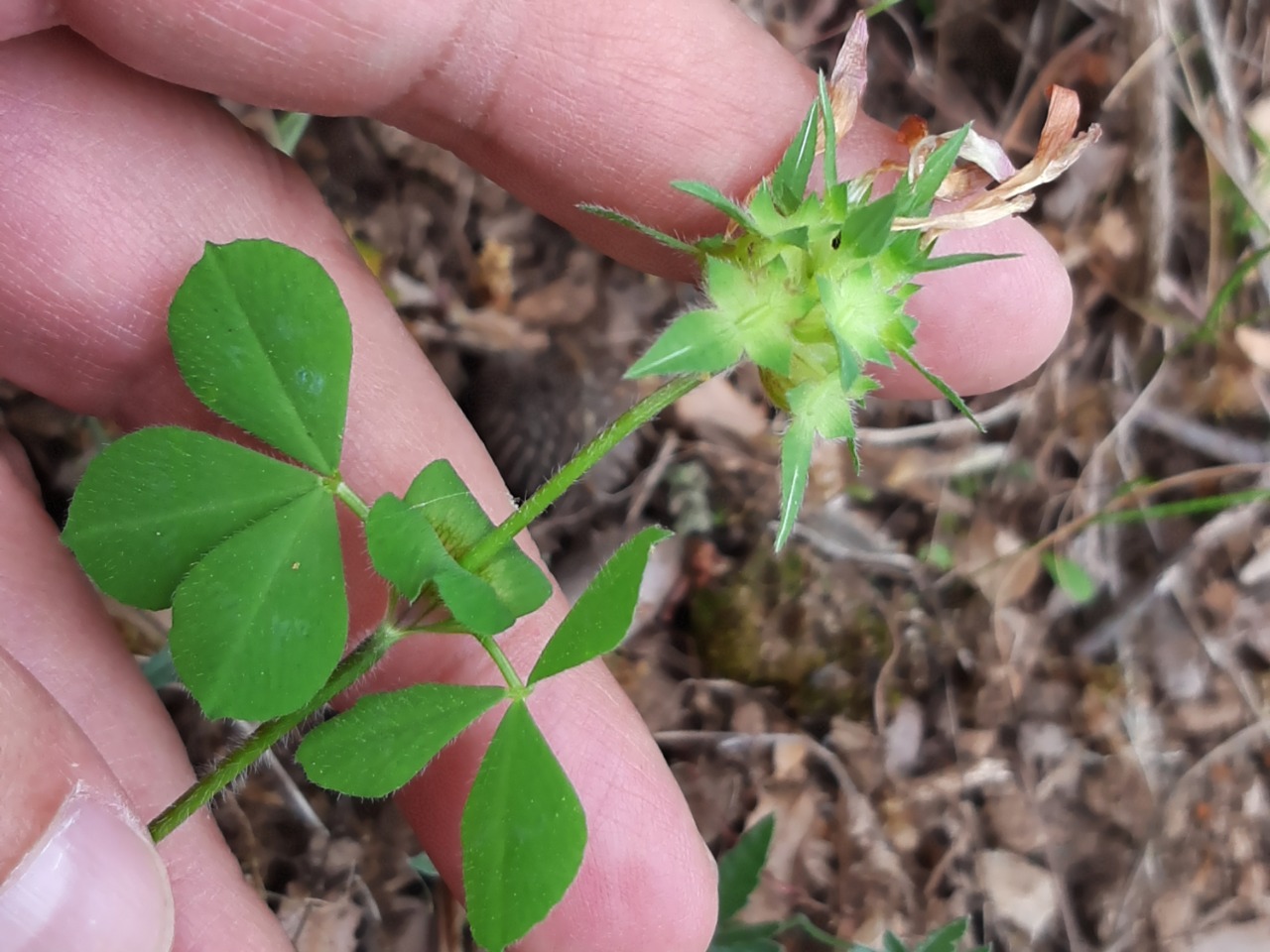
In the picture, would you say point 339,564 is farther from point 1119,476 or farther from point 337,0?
point 1119,476

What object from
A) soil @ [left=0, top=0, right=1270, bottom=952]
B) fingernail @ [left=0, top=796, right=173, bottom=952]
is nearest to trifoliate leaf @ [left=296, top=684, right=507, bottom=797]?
fingernail @ [left=0, top=796, right=173, bottom=952]

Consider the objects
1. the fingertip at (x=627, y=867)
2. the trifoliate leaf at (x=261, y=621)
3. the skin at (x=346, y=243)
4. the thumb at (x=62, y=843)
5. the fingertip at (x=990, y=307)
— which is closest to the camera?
the thumb at (x=62, y=843)

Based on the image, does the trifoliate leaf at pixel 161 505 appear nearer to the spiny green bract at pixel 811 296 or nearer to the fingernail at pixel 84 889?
the fingernail at pixel 84 889

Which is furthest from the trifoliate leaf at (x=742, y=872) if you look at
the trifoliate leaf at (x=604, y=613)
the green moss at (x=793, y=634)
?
the trifoliate leaf at (x=604, y=613)

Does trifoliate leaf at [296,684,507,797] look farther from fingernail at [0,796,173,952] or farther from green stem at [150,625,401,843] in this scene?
fingernail at [0,796,173,952]

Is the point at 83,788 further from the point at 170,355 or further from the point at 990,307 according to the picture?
the point at 990,307

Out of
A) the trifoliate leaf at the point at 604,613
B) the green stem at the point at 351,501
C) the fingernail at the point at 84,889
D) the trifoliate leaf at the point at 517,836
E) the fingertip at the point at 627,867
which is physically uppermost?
the green stem at the point at 351,501
